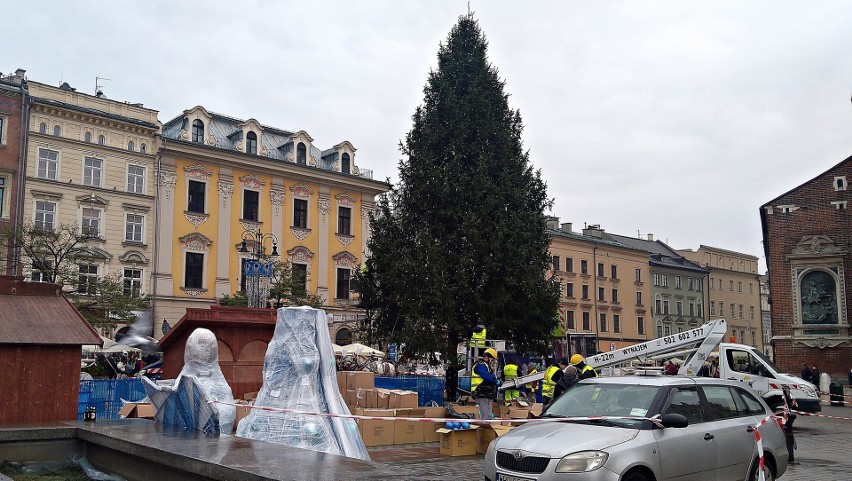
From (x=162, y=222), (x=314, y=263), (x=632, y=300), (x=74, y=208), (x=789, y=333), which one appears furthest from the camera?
(x=632, y=300)

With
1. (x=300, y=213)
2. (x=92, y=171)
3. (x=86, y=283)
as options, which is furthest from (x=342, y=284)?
(x=86, y=283)

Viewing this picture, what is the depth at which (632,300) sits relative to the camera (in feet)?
235

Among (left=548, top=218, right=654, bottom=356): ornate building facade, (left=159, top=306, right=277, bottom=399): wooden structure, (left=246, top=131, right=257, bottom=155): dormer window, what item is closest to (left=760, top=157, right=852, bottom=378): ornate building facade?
(left=159, top=306, right=277, bottom=399): wooden structure

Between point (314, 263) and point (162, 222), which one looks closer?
point (162, 222)

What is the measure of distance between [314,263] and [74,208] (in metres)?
14.5

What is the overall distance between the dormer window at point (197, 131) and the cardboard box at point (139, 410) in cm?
3268

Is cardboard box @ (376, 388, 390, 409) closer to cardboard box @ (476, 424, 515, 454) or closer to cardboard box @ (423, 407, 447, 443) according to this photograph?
cardboard box @ (423, 407, 447, 443)

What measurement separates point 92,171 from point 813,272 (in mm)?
35120

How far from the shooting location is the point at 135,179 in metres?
41.2

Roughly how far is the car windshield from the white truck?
34.0 ft

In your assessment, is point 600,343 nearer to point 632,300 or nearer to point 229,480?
point 632,300

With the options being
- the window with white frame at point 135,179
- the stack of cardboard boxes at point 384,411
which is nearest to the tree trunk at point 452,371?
the stack of cardboard boxes at point 384,411

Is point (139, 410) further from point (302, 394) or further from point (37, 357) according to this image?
point (302, 394)

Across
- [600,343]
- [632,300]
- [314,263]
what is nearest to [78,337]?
[314,263]
